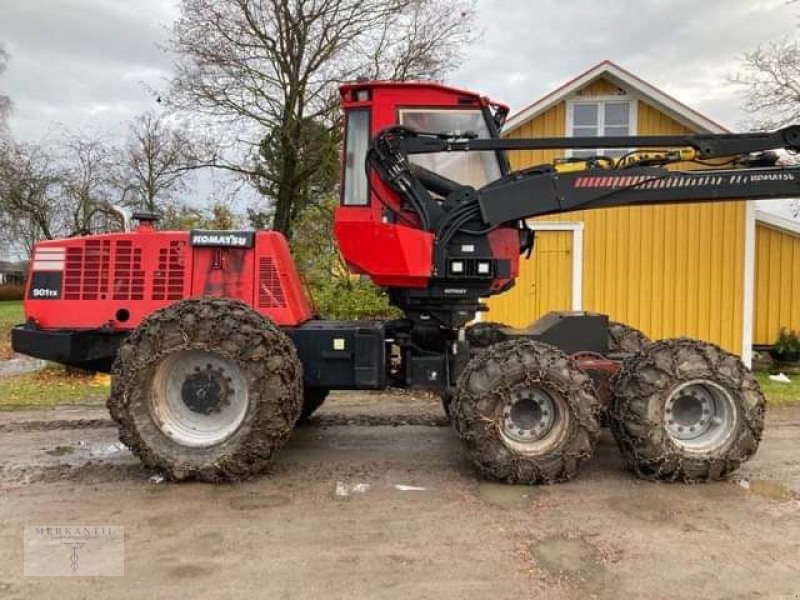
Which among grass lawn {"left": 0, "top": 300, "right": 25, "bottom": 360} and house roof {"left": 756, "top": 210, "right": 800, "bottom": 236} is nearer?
house roof {"left": 756, "top": 210, "right": 800, "bottom": 236}

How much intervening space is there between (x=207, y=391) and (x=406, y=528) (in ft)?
6.70

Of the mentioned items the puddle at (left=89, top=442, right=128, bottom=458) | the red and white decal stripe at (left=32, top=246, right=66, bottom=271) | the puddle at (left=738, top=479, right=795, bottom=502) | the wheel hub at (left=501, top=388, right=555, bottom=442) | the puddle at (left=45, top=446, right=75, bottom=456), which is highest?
the red and white decal stripe at (left=32, top=246, right=66, bottom=271)

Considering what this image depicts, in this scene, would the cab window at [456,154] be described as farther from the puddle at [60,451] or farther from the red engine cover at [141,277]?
the puddle at [60,451]

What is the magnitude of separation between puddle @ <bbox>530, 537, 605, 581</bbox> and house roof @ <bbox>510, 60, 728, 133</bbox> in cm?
916

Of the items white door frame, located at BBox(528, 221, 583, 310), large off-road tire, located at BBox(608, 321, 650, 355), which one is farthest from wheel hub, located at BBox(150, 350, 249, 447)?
white door frame, located at BBox(528, 221, 583, 310)

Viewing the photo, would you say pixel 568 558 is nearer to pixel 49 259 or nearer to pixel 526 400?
pixel 526 400

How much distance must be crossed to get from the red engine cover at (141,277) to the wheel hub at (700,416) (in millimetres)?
3338

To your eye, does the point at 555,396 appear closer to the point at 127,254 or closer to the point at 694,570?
the point at 694,570

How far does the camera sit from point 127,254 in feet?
19.6

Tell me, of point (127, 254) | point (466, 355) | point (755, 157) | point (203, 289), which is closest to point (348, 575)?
point (466, 355)

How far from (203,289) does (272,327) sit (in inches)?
37.8

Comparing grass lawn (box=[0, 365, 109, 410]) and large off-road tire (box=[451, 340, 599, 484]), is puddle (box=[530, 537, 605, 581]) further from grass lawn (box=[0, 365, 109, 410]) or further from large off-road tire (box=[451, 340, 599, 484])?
grass lawn (box=[0, 365, 109, 410])

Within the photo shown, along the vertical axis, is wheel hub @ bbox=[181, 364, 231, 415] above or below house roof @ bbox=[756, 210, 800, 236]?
below

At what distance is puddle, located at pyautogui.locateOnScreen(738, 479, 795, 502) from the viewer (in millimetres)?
5159
